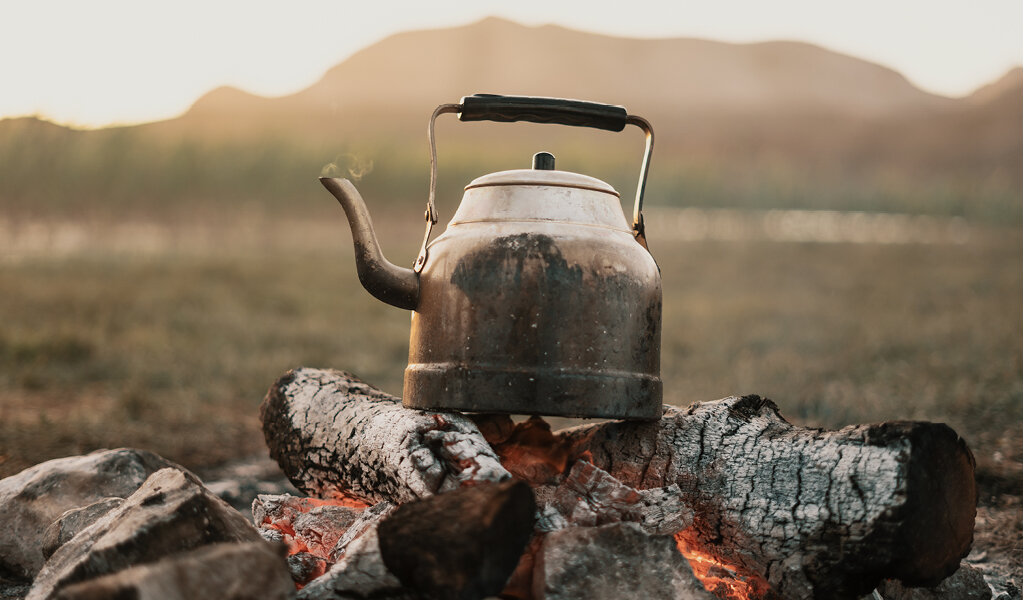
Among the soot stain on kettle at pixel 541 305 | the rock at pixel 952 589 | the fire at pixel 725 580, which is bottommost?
the rock at pixel 952 589

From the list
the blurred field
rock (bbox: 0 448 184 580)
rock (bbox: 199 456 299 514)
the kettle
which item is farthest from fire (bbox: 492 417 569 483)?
the blurred field

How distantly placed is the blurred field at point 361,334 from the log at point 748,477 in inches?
106

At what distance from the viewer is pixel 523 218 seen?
2.63m

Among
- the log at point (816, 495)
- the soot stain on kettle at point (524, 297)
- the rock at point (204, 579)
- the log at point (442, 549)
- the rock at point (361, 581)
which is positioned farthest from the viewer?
the soot stain on kettle at point (524, 297)

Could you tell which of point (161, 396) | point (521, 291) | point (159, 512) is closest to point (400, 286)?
point (521, 291)

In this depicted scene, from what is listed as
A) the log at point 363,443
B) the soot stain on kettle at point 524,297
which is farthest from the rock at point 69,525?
the soot stain on kettle at point 524,297

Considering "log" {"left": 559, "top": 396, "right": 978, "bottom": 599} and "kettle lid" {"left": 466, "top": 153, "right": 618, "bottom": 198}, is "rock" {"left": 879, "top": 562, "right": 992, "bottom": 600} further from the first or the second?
"kettle lid" {"left": 466, "top": 153, "right": 618, "bottom": 198}

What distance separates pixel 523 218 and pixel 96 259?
13.6 m

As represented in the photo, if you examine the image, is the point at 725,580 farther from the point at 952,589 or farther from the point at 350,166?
the point at 350,166

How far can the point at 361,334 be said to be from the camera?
36.1 feet

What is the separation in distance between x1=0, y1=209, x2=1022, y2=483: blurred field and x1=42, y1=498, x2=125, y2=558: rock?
7.40ft

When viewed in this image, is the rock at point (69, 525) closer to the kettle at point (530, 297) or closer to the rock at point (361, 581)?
the rock at point (361, 581)

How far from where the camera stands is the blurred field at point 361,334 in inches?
251

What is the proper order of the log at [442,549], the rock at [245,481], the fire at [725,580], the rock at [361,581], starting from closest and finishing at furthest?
the log at [442,549] < the rock at [361,581] < the fire at [725,580] < the rock at [245,481]
